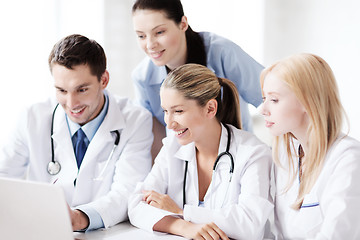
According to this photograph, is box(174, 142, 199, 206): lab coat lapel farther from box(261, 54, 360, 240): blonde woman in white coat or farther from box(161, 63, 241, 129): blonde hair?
box(261, 54, 360, 240): blonde woman in white coat

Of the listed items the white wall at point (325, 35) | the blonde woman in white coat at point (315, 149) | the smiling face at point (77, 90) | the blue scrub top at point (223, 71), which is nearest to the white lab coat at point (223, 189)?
the blonde woman in white coat at point (315, 149)

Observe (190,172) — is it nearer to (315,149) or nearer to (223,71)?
(315,149)

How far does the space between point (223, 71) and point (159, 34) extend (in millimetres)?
377

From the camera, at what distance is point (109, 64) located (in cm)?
333

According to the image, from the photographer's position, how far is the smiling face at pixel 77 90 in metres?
1.80

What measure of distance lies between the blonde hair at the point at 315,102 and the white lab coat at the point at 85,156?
74 cm

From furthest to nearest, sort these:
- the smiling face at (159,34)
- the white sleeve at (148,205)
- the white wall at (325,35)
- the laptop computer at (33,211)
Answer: the white wall at (325,35) < the smiling face at (159,34) < the white sleeve at (148,205) < the laptop computer at (33,211)

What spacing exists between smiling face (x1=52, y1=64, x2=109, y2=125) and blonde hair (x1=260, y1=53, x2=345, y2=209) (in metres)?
0.80

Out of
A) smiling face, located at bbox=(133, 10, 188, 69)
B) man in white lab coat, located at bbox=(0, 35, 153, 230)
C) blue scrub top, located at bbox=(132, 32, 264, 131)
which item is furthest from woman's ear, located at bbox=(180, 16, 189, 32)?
man in white lab coat, located at bbox=(0, 35, 153, 230)

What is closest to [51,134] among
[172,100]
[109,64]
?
[172,100]

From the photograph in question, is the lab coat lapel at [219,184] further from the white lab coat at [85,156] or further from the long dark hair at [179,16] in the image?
the long dark hair at [179,16]

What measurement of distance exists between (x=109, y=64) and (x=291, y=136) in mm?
2029

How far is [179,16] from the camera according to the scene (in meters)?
2.02

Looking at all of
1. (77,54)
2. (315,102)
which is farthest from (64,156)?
(315,102)
